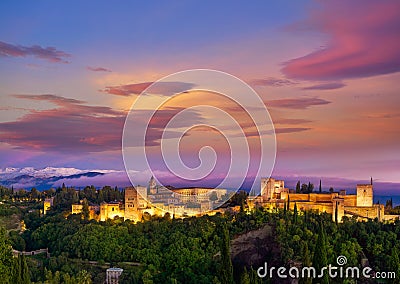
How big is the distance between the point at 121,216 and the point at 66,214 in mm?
3884

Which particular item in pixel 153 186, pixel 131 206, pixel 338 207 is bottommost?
pixel 131 206

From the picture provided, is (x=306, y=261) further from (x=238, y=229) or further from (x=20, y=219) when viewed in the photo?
(x=20, y=219)

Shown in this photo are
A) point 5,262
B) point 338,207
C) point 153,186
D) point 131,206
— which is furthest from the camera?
point 153,186

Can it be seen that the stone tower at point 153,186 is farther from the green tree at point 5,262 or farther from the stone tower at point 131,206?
the green tree at point 5,262

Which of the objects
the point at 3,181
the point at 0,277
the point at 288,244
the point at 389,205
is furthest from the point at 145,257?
the point at 3,181

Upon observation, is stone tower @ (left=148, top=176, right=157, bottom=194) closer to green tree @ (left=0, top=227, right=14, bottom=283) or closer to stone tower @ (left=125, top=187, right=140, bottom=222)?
stone tower @ (left=125, top=187, right=140, bottom=222)

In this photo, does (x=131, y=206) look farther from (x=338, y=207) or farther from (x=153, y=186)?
(x=338, y=207)

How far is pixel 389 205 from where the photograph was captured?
87.9 ft

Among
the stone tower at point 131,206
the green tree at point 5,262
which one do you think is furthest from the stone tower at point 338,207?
the green tree at point 5,262

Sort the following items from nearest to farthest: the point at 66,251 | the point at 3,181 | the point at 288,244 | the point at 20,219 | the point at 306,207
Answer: the point at 288,244, the point at 66,251, the point at 306,207, the point at 20,219, the point at 3,181

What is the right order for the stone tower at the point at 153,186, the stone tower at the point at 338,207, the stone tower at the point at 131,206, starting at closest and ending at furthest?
1. the stone tower at the point at 338,207
2. the stone tower at the point at 131,206
3. the stone tower at the point at 153,186

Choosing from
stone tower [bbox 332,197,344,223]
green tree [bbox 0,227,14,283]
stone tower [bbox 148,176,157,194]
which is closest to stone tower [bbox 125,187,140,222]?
stone tower [bbox 148,176,157,194]

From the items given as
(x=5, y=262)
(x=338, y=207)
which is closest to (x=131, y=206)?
(x=338, y=207)

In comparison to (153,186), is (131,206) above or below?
below
